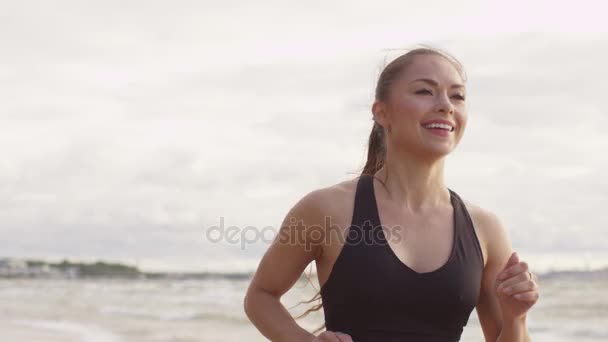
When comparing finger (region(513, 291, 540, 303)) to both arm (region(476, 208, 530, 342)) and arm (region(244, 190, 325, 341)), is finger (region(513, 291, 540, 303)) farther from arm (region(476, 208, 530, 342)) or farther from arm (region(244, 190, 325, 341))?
arm (region(244, 190, 325, 341))

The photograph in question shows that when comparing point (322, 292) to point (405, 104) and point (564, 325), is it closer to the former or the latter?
point (405, 104)

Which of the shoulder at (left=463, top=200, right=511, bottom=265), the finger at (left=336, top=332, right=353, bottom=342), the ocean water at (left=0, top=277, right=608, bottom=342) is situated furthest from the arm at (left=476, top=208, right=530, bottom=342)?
the ocean water at (left=0, top=277, right=608, bottom=342)

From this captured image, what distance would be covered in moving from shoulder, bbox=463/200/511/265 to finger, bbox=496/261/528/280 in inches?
7.9

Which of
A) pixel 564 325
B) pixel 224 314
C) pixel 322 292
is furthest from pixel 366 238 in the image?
pixel 224 314

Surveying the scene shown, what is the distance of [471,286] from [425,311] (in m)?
0.16

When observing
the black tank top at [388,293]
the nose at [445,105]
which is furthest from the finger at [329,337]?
the nose at [445,105]

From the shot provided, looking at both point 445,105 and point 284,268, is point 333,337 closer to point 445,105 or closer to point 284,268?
point 284,268

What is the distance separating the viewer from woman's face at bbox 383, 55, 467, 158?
2508 mm

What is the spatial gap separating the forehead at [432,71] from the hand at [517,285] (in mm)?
531

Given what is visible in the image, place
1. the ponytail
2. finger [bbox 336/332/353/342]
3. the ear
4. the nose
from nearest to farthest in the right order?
1. finger [bbox 336/332/353/342]
2. the nose
3. the ear
4. the ponytail

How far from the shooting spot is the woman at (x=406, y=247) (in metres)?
2.38

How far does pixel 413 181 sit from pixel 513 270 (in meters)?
0.40

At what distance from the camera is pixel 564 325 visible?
17.1 m

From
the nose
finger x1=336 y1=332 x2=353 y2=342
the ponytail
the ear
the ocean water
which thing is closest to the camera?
finger x1=336 y1=332 x2=353 y2=342
